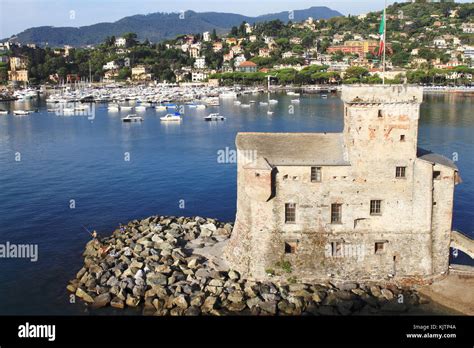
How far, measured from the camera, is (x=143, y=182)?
2307 inches

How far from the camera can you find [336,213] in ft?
92.7

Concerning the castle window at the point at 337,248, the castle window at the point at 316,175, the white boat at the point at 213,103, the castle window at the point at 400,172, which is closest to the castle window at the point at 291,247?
the castle window at the point at 337,248

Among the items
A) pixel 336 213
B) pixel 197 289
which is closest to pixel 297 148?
pixel 336 213

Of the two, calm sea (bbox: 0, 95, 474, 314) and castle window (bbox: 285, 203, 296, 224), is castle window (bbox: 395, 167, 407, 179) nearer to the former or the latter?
castle window (bbox: 285, 203, 296, 224)

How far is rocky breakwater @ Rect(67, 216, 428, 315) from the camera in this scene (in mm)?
26875

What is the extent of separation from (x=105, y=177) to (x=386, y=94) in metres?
40.9

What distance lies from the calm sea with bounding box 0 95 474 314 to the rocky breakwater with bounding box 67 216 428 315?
226 centimetres

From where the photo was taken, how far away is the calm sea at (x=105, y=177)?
35822 mm

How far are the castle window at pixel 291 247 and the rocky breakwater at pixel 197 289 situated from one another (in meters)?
1.48

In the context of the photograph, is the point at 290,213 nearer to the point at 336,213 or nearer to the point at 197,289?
the point at 336,213

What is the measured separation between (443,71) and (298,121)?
109617 mm
